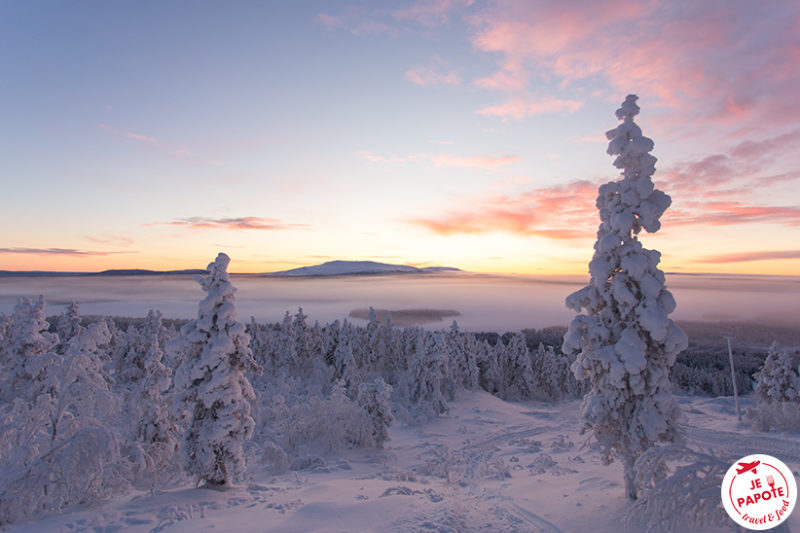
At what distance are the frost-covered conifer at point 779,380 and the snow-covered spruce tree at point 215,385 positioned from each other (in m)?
51.1

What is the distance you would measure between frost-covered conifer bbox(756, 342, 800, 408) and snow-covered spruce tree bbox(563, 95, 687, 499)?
3953 cm

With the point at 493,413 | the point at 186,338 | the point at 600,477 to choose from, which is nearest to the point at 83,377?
the point at 186,338

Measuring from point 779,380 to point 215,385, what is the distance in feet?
178

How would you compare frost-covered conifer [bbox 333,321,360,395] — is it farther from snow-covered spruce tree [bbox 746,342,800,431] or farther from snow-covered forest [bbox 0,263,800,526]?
snow-covered spruce tree [bbox 746,342,800,431]

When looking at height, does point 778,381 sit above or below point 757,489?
below

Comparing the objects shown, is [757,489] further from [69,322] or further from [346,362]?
[69,322]

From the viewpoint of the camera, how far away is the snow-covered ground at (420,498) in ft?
42.0

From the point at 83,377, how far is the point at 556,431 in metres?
40.2

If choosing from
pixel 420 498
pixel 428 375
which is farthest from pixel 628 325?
pixel 428 375

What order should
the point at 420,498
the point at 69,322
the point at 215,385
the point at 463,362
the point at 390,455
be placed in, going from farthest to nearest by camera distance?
the point at 463,362 → the point at 69,322 → the point at 390,455 → the point at 215,385 → the point at 420,498

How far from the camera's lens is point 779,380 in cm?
4162

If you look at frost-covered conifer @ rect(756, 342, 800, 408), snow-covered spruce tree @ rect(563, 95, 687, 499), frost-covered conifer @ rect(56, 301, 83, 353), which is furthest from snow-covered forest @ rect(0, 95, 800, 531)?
frost-covered conifer @ rect(56, 301, 83, 353)

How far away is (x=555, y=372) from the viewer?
275 feet

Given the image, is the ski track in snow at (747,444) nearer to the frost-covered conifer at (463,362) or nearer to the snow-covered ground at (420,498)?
the snow-covered ground at (420,498)
